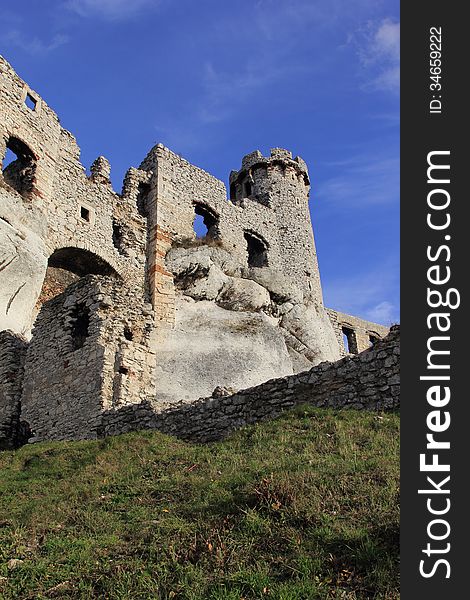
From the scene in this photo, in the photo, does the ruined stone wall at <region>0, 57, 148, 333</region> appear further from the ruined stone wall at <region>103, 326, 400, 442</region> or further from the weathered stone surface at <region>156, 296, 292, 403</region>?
the ruined stone wall at <region>103, 326, 400, 442</region>

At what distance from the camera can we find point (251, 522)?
6363mm

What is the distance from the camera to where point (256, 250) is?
29.1 m

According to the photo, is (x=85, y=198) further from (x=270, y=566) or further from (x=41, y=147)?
(x=270, y=566)

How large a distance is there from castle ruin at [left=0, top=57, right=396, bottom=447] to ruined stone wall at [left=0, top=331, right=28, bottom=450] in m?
0.04

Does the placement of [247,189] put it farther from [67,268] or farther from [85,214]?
[67,268]

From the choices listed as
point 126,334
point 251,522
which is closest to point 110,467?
point 251,522

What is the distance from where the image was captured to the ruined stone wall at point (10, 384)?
15938mm

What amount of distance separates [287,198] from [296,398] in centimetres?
2144

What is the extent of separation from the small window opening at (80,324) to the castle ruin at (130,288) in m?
0.04

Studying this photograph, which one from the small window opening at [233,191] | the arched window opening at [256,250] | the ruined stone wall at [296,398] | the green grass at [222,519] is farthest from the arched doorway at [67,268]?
the small window opening at [233,191]

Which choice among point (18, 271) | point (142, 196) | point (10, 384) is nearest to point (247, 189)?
point (142, 196)

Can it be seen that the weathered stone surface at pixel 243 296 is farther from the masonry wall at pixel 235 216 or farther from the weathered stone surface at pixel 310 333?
the masonry wall at pixel 235 216

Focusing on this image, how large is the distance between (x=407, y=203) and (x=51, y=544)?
552 cm

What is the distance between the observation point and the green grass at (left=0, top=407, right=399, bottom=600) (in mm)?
5328
